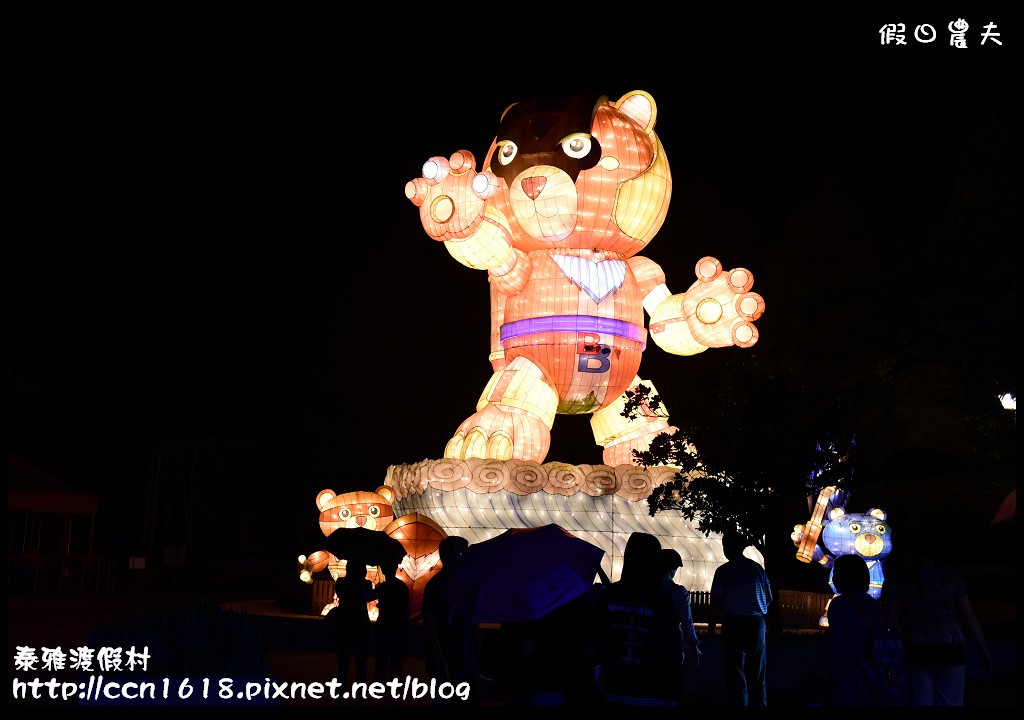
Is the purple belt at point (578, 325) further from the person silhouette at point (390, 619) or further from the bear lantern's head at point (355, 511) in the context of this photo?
the person silhouette at point (390, 619)

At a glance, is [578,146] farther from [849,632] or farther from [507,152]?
[849,632]

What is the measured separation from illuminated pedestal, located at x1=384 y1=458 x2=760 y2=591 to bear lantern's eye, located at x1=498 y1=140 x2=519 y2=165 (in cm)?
387

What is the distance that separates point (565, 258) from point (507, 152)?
5.10ft

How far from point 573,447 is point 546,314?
35.0 feet

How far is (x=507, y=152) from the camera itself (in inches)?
553

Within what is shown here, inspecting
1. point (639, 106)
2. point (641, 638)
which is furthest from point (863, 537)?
point (641, 638)

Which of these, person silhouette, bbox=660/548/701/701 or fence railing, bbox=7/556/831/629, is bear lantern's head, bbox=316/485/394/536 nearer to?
fence railing, bbox=7/556/831/629

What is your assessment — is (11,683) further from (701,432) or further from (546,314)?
(546,314)

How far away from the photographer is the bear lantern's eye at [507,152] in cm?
1395

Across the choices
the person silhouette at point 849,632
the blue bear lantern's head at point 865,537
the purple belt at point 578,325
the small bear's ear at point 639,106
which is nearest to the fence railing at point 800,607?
the blue bear lantern's head at point 865,537

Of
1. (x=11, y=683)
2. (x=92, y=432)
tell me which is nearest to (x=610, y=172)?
(x=11, y=683)

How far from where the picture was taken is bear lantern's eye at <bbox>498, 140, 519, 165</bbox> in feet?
45.8

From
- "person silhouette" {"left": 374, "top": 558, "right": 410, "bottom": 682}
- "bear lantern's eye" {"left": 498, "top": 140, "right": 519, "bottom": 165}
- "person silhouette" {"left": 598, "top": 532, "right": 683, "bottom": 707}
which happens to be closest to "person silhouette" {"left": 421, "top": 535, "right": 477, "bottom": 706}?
"person silhouette" {"left": 374, "top": 558, "right": 410, "bottom": 682}

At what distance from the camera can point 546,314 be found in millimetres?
14164
